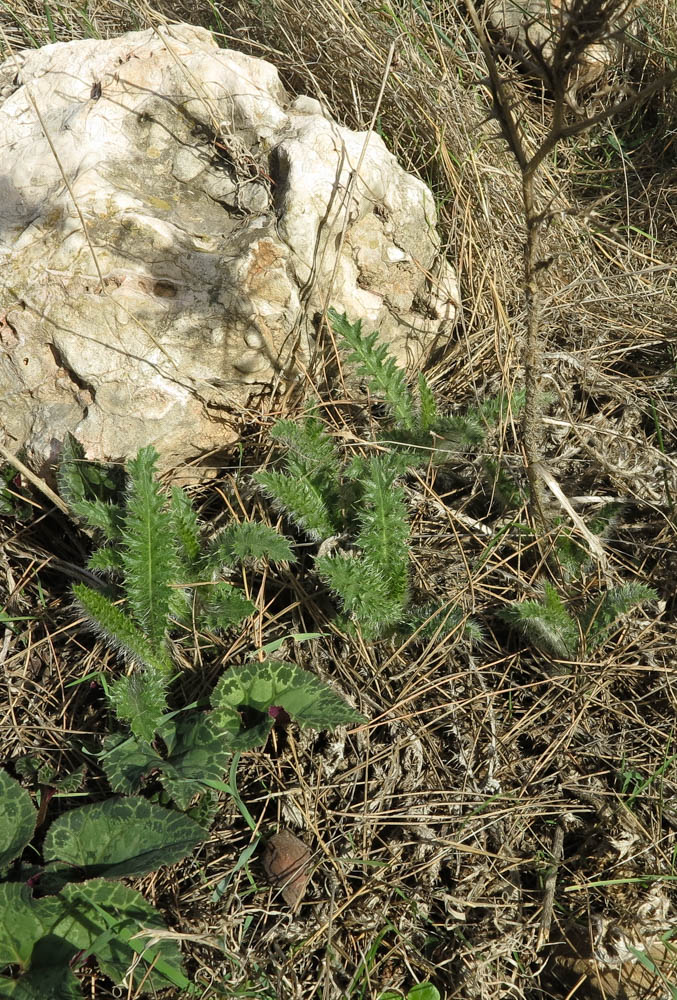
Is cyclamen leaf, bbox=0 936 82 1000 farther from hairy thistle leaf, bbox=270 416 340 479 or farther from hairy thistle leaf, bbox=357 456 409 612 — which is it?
hairy thistle leaf, bbox=270 416 340 479

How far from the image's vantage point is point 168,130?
2.66 meters

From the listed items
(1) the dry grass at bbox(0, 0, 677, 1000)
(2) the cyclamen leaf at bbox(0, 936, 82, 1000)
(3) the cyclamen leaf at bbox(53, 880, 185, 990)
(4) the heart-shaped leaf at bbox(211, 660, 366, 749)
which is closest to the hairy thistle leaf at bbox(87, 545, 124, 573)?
(1) the dry grass at bbox(0, 0, 677, 1000)

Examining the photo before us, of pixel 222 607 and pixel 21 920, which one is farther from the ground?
pixel 222 607

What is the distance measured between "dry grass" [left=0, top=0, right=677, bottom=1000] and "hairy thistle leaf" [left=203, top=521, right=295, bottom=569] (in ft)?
0.74

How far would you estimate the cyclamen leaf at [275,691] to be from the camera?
1965 mm

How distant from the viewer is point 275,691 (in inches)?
78.7

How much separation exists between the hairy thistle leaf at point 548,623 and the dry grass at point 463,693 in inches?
2.2

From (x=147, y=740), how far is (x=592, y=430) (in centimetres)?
168

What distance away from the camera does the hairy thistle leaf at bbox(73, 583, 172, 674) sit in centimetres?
199

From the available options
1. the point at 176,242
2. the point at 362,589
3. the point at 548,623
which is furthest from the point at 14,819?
the point at 176,242

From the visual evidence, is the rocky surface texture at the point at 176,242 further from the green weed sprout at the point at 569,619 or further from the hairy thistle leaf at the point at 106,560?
the green weed sprout at the point at 569,619

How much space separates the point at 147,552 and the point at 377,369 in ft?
3.01

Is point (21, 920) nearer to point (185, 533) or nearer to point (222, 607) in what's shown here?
point (222, 607)

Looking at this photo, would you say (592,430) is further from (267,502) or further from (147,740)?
(147,740)
